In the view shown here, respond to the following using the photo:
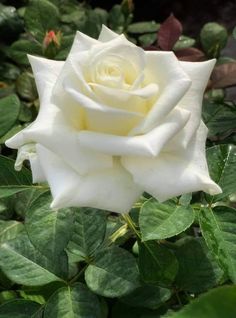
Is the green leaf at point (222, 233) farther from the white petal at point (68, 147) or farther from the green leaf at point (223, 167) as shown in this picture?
the white petal at point (68, 147)

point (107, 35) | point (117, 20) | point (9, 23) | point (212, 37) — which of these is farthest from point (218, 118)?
point (9, 23)

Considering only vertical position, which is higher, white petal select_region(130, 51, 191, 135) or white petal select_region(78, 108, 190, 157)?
white petal select_region(130, 51, 191, 135)

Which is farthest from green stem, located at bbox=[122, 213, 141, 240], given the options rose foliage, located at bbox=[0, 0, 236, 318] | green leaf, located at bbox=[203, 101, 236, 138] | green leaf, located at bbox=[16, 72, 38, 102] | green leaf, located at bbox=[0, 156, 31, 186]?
green leaf, located at bbox=[16, 72, 38, 102]

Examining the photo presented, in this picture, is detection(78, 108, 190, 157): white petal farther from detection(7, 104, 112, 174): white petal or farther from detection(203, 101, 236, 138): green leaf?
detection(203, 101, 236, 138): green leaf

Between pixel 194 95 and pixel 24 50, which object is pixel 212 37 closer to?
pixel 24 50


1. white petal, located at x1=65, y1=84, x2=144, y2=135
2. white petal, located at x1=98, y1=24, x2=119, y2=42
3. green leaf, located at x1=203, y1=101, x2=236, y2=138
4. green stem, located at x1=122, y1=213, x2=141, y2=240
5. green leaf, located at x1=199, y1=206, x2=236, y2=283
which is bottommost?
green leaf, located at x1=203, y1=101, x2=236, y2=138

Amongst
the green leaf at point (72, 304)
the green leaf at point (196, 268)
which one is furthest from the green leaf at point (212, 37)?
the green leaf at point (72, 304)

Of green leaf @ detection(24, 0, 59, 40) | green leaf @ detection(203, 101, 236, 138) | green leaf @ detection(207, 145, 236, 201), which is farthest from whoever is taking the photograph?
green leaf @ detection(24, 0, 59, 40)

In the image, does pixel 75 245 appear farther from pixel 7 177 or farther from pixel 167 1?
pixel 167 1
